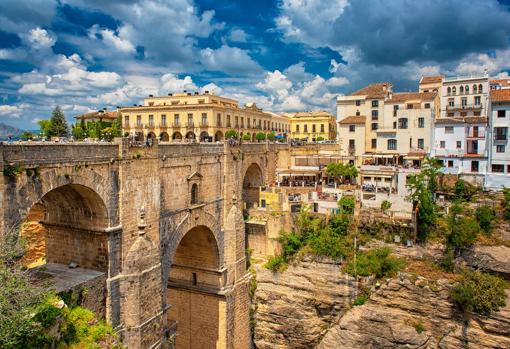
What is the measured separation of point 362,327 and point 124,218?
15.8 meters

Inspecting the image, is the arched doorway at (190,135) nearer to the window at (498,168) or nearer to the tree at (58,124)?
the tree at (58,124)

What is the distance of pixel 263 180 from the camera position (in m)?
31.0

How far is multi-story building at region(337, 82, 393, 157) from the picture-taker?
3844 centimetres

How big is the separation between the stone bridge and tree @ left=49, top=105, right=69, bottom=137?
71.3ft

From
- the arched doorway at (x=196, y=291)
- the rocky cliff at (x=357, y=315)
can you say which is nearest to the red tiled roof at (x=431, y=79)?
the rocky cliff at (x=357, y=315)

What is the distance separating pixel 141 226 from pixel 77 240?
2392mm

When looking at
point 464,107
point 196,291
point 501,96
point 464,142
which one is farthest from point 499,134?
point 196,291

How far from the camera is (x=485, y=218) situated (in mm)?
24578

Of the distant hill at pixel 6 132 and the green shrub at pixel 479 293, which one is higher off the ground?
the distant hill at pixel 6 132

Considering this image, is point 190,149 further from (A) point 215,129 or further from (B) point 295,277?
(A) point 215,129

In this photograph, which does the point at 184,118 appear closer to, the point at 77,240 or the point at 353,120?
the point at 353,120

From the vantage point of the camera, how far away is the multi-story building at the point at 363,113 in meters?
38.4

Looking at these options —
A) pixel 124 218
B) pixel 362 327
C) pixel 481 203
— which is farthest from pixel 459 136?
pixel 124 218

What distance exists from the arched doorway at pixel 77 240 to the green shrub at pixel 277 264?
13.7 metres
